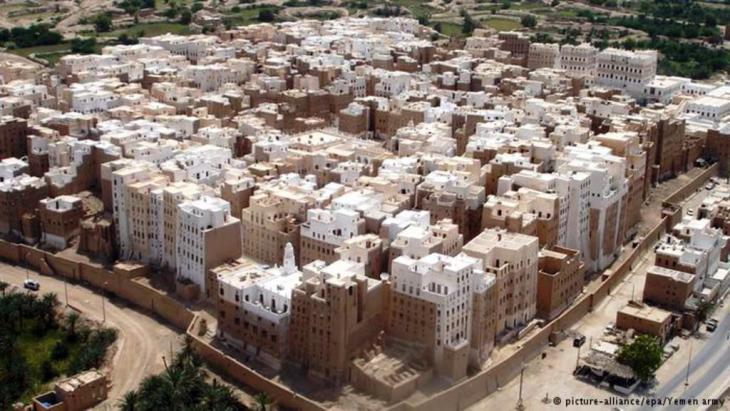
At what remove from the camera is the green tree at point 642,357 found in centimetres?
3244

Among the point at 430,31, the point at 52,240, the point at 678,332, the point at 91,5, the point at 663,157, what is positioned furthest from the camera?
the point at 91,5

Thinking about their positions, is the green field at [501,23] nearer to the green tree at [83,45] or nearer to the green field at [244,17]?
the green field at [244,17]

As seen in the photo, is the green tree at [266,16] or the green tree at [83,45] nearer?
the green tree at [83,45]

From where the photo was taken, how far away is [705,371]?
3394cm

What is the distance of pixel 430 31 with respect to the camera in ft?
303

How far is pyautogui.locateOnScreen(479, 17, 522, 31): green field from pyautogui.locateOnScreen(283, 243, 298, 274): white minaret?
68.3 meters

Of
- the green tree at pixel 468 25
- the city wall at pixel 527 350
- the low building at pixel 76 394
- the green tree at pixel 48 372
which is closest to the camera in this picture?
the city wall at pixel 527 350

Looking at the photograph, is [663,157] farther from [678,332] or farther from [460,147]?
[678,332]

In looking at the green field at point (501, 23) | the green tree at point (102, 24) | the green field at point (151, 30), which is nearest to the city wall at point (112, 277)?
the green field at point (151, 30)

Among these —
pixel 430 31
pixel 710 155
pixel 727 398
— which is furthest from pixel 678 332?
pixel 430 31

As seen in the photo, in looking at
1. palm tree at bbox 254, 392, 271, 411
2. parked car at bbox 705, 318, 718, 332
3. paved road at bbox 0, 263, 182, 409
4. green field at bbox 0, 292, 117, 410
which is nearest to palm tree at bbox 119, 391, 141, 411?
paved road at bbox 0, 263, 182, 409

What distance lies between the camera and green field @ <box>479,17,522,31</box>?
101m

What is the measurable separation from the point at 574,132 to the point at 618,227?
7.27m

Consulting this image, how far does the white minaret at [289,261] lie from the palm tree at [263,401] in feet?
16.8
